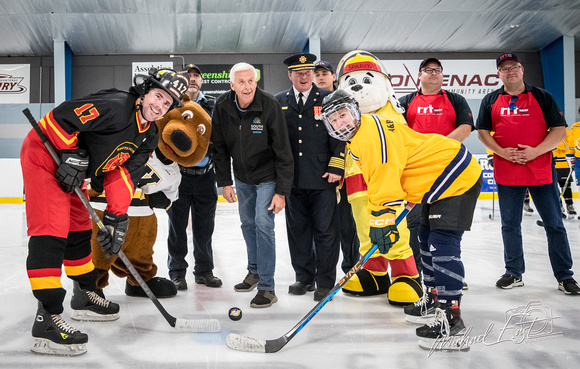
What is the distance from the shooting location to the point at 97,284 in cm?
270

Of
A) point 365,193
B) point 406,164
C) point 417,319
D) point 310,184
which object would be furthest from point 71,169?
point 417,319

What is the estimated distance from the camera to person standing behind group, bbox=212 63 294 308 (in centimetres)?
273

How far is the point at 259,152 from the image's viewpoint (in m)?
2.80

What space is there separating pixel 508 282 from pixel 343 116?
177 centimetres

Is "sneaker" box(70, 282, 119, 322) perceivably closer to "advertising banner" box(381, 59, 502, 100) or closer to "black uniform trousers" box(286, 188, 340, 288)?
"black uniform trousers" box(286, 188, 340, 288)

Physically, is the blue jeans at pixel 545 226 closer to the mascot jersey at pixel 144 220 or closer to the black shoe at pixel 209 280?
the black shoe at pixel 209 280

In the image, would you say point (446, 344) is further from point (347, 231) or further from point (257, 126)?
point (257, 126)

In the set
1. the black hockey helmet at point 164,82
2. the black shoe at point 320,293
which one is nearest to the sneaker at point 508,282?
the black shoe at point 320,293

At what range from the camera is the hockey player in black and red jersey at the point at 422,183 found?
2.04m

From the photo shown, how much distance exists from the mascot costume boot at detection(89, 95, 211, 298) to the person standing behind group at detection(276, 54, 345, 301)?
59 cm

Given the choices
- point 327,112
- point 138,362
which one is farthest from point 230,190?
point 138,362

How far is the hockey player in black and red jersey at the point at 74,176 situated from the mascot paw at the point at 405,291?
1.50 meters

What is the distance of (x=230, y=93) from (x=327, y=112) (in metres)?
0.94

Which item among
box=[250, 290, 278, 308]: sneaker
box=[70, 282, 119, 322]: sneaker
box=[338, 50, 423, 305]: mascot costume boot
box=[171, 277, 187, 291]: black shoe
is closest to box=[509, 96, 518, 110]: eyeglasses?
box=[338, 50, 423, 305]: mascot costume boot
